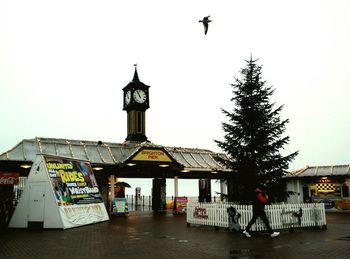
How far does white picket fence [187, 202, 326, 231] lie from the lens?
571 inches

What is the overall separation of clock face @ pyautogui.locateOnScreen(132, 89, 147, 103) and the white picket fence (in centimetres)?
2022

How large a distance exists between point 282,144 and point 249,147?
1.66m

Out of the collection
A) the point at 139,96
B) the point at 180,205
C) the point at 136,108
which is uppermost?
the point at 139,96

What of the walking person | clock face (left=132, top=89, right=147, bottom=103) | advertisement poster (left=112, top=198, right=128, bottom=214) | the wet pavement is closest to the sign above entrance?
advertisement poster (left=112, top=198, right=128, bottom=214)

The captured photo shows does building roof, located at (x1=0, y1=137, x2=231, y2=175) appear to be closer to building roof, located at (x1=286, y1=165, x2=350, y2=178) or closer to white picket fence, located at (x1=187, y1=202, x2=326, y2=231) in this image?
white picket fence, located at (x1=187, y1=202, x2=326, y2=231)

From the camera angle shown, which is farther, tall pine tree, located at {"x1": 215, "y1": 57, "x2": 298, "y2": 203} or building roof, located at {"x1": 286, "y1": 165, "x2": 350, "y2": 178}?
building roof, located at {"x1": 286, "y1": 165, "x2": 350, "y2": 178}

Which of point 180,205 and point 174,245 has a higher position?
point 180,205

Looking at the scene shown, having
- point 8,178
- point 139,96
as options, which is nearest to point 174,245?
point 8,178

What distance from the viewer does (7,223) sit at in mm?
17562

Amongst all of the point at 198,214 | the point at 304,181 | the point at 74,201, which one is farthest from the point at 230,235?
the point at 304,181

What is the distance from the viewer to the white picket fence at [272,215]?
14.5 metres

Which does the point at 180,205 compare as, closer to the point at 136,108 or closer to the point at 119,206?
the point at 119,206

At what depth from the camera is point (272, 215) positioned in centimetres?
1480

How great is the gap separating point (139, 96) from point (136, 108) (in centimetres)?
142
